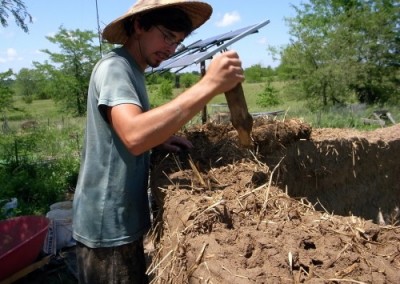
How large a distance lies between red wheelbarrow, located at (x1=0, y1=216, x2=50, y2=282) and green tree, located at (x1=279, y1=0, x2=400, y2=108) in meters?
20.5

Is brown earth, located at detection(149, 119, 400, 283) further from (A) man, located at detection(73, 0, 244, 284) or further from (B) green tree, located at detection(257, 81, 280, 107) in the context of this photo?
(B) green tree, located at detection(257, 81, 280, 107)

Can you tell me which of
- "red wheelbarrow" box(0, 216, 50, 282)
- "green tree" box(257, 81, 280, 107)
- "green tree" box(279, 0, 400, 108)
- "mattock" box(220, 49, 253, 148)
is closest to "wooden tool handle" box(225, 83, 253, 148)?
"mattock" box(220, 49, 253, 148)

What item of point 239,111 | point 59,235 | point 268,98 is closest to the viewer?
point 239,111

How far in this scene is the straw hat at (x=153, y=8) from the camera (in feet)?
6.82

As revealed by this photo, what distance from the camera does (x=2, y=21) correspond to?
7492mm

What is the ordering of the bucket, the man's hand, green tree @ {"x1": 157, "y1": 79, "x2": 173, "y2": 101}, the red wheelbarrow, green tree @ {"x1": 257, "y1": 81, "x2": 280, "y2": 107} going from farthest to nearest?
green tree @ {"x1": 257, "y1": 81, "x2": 280, "y2": 107}, green tree @ {"x1": 157, "y1": 79, "x2": 173, "y2": 101}, the bucket, the red wheelbarrow, the man's hand

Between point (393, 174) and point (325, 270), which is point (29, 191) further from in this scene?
point (325, 270)

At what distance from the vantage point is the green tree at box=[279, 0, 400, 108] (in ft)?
74.6

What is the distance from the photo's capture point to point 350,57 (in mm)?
22938

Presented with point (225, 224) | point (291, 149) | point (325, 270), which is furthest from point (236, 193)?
point (291, 149)

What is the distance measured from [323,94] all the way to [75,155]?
16.6 meters

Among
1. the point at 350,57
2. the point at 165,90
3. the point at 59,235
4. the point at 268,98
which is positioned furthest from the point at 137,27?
the point at 268,98

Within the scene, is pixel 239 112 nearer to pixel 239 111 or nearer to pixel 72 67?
pixel 239 111

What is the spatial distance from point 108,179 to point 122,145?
7.4 inches
